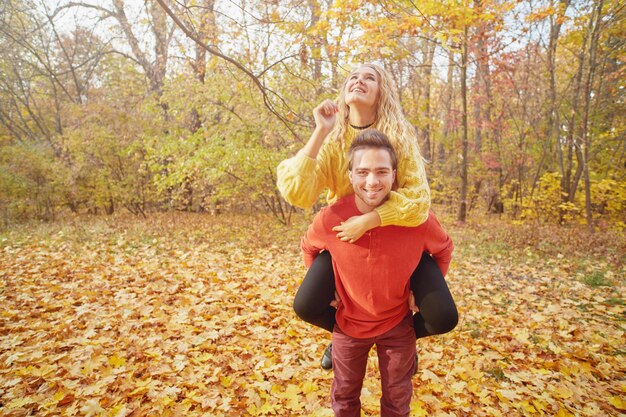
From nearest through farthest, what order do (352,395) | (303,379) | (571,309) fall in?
(352,395) < (303,379) < (571,309)

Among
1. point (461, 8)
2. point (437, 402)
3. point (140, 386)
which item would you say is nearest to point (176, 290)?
point (140, 386)

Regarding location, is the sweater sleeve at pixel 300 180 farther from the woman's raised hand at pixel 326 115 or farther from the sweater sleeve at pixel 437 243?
the sweater sleeve at pixel 437 243

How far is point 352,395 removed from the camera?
6.73 ft

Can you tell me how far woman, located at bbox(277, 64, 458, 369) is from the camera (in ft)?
5.75

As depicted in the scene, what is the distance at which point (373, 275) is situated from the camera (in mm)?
1834

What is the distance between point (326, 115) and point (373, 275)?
89 centimetres

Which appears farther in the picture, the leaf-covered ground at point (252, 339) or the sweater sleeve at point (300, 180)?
the leaf-covered ground at point (252, 339)

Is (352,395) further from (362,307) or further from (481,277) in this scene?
(481,277)

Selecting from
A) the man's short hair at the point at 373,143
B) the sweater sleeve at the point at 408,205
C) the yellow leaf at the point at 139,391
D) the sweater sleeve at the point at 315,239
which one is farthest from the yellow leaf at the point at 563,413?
the yellow leaf at the point at 139,391

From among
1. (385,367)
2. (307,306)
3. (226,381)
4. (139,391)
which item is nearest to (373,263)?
(307,306)

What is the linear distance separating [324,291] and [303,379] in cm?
163

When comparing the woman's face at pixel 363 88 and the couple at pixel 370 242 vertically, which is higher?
the woman's face at pixel 363 88

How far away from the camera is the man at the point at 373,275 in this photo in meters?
1.80

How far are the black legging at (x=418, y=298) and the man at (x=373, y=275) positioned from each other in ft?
0.16
